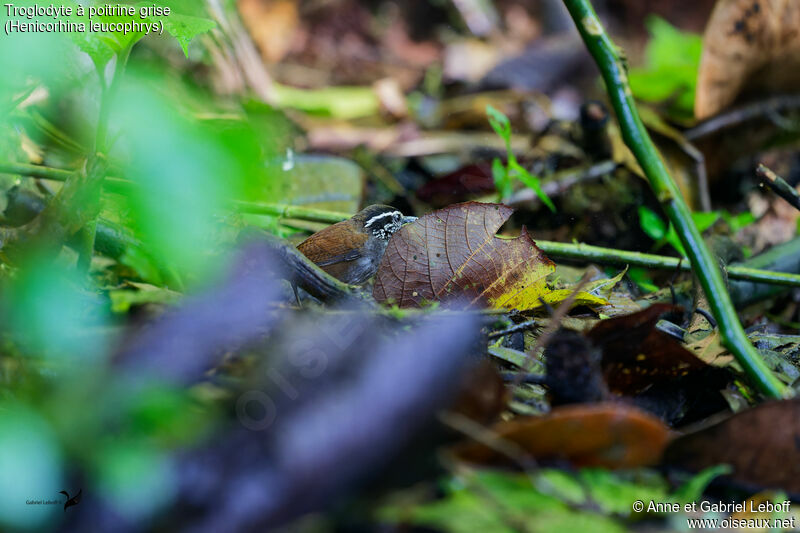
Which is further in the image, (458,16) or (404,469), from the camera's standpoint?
(458,16)

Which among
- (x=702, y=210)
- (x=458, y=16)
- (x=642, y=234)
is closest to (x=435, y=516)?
(x=642, y=234)

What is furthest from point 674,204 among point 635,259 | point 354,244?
point 354,244

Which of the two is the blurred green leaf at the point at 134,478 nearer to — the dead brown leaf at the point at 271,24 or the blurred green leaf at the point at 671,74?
the blurred green leaf at the point at 671,74

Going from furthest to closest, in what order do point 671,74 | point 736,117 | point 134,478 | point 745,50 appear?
point 671,74 → point 736,117 → point 745,50 → point 134,478

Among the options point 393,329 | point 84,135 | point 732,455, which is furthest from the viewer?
point 84,135

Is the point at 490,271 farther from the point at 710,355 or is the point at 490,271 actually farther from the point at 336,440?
the point at 336,440

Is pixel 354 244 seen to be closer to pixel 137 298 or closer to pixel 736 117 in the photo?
pixel 137 298

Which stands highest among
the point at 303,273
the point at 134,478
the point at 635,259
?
the point at 303,273
